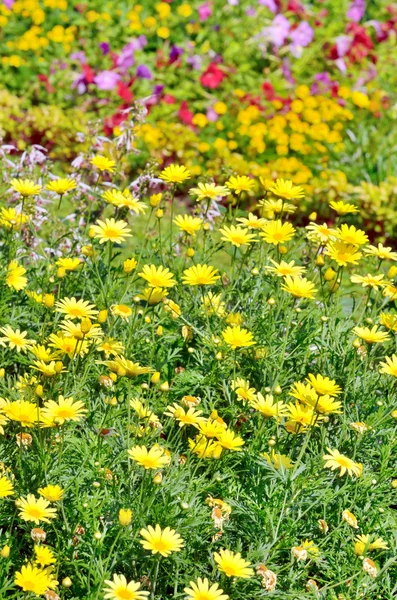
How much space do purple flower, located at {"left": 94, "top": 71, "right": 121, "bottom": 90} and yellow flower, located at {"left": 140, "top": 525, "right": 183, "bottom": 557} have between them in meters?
4.86

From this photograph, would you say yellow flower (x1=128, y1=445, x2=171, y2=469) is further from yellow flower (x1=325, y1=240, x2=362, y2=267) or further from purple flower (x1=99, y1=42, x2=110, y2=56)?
purple flower (x1=99, y1=42, x2=110, y2=56)

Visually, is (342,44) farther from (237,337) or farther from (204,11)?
(237,337)

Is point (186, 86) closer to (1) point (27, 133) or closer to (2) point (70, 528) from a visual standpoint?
(1) point (27, 133)

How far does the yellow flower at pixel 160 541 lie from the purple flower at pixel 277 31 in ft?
18.2

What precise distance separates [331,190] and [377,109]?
1060 mm

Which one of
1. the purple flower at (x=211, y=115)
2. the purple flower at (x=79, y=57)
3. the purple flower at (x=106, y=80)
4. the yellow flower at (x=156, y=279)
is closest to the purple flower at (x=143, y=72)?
the purple flower at (x=106, y=80)

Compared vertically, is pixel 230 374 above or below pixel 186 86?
below

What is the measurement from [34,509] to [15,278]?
3.24ft

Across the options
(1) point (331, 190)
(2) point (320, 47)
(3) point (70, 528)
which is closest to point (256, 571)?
(3) point (70, 528)

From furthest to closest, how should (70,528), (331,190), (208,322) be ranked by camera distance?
(331,190) < (208,322) < (70,528)

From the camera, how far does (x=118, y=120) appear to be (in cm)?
629

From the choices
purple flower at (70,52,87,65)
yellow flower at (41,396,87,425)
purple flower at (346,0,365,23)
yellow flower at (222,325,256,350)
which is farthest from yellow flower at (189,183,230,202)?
purple flower at (346,0,365,23)

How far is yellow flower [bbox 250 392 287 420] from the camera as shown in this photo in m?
2.50

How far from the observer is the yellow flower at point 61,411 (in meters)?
2.31
